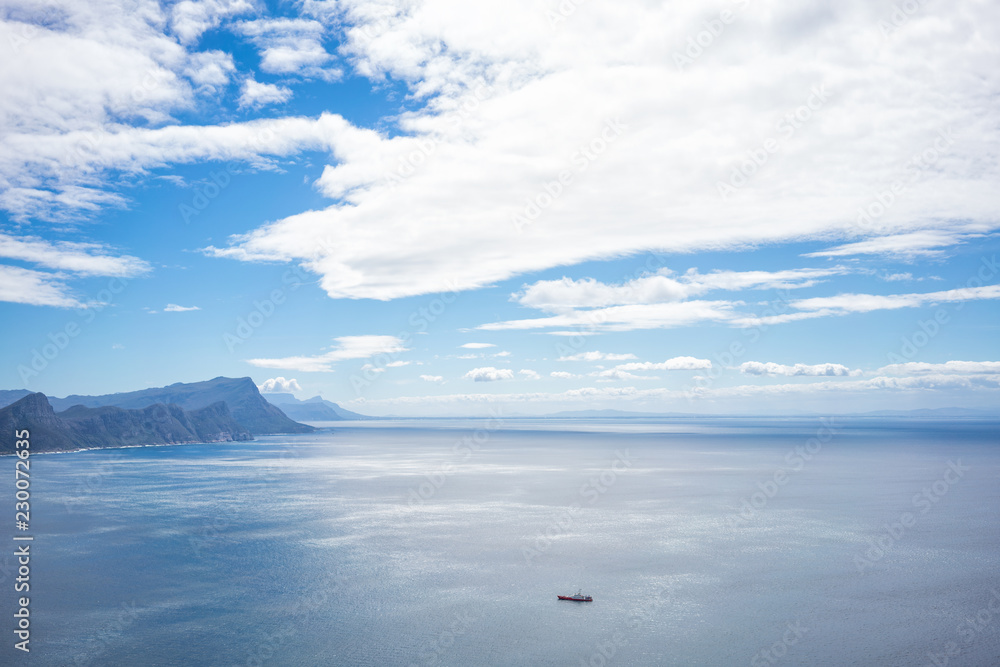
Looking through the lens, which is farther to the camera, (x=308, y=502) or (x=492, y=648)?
(x=308, y=502)

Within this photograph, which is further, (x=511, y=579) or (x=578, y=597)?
(x=511, y=579)

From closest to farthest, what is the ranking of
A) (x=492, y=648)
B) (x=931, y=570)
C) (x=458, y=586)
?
1. (x=492, y=648)
2. (x=458, y=586)
3. (x=931, y=570)

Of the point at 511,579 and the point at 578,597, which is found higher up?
the point at 578,597

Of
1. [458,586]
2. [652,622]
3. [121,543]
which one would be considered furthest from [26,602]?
[652,622]

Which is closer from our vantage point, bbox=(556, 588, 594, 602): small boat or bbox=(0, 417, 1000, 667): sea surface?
bbox=(0, 417, 1000, 667): sea surface

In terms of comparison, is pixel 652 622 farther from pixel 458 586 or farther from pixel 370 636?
pixel 370 636

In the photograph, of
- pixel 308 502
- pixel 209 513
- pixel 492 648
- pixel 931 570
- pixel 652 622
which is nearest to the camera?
pixel 492 648

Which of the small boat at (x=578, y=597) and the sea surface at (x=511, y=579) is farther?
the small boat at (x=578, y=597)
